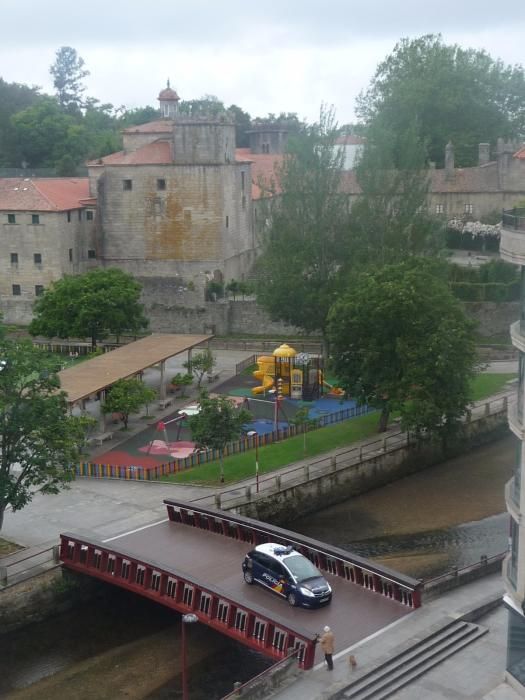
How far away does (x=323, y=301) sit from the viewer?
54625 mm

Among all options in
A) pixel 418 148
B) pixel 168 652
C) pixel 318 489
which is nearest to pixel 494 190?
pixel 418 148

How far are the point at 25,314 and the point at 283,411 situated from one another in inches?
1064

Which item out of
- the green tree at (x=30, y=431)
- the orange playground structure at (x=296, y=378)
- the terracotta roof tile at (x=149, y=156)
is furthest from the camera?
the terracotta roof tile at (x=149, y=156)

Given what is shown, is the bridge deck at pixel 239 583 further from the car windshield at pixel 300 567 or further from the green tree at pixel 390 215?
the green tree at pixel 390 215

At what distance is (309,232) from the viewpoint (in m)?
55.9

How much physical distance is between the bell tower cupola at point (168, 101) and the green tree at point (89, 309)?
38.3 m

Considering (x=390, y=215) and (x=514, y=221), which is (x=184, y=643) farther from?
(x=390, y=215)

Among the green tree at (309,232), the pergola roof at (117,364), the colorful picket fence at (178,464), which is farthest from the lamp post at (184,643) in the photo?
the green tree at (309,232)

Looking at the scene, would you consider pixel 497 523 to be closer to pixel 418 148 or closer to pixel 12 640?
pixel 12 640

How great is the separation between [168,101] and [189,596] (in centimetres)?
7251

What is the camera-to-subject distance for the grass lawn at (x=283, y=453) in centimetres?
3984

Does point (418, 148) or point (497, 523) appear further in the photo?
point (418, 148)

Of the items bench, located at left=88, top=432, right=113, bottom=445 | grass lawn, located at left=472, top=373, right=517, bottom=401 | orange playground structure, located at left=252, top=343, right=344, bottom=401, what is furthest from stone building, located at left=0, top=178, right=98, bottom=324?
grass lawn, located at left=472, top=373, right=517, bottom=401

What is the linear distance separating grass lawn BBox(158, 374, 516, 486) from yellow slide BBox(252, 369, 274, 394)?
21.0ft
